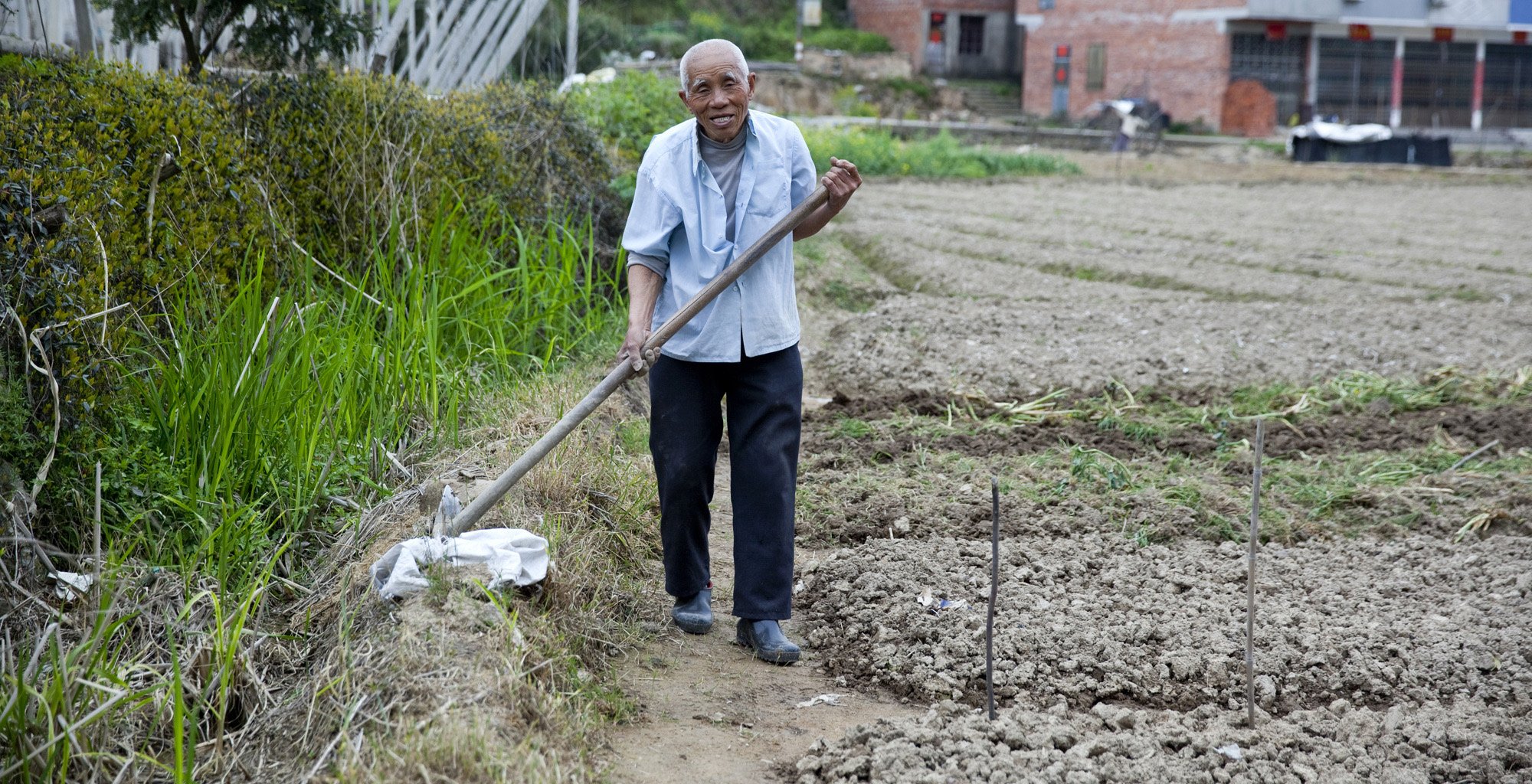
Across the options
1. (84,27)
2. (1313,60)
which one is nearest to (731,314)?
(84,27)

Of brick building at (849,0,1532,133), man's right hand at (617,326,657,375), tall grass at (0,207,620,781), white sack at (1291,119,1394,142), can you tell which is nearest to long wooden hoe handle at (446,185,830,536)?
man's right hand at (617,326,657,375)

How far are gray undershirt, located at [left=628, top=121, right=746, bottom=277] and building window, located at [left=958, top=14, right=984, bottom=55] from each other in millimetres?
38893

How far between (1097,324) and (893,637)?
5012 mm

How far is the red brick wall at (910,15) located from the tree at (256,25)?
3505cm

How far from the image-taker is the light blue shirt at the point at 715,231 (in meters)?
3.44

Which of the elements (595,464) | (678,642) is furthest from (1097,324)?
(678,642)

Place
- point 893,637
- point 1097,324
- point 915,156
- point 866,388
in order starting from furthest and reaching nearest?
point 915,156, point 1097,324, point 866,388, point 893,637

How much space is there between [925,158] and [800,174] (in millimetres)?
18353

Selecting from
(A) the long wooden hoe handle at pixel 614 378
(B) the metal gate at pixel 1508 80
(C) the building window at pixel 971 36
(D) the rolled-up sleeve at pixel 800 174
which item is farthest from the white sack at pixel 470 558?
(C) the building window at pixel 971 36

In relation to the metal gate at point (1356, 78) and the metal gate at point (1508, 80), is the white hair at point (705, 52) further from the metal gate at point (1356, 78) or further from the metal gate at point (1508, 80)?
the metal gate at point (1508, 80)

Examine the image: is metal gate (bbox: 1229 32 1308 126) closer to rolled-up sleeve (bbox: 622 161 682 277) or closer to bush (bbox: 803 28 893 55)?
bush (bbox: 803 28 893 55)

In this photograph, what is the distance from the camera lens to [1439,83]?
34.0 m

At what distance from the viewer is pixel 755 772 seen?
9.68 feet

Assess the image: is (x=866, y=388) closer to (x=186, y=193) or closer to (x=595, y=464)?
(x=595, y=464)
